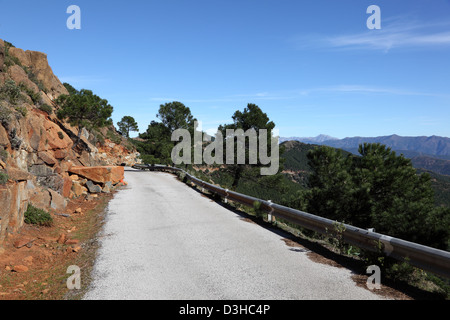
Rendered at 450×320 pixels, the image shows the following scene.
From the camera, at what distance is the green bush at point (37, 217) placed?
8.13m

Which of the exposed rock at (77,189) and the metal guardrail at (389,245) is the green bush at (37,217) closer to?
the exposed rock at (77,189)

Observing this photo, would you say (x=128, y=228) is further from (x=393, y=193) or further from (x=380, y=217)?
(x=393, y=193)

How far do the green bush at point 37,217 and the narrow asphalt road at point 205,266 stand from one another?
174cm

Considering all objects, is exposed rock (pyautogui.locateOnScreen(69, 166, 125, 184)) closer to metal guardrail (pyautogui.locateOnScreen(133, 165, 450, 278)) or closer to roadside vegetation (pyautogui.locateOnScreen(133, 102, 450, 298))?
roadside vegetation (pyautogui.locateOnScreen(133, 102, 450, 298))

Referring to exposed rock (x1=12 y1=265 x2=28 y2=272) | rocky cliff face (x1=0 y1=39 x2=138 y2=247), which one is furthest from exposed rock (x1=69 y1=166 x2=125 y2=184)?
exposed rock (x1=12 y1=265 x2=28 y2=272)

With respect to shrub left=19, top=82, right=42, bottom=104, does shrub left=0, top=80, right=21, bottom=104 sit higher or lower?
lower

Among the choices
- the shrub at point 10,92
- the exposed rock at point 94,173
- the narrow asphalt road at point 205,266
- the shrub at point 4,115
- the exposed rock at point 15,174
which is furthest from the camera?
the exposed rock at point 94,173

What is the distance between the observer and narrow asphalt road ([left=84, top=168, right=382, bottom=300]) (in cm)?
459

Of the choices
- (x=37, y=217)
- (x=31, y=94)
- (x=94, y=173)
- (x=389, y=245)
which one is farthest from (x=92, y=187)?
(x=389, y=245)

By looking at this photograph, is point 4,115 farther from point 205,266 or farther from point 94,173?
point 205,266

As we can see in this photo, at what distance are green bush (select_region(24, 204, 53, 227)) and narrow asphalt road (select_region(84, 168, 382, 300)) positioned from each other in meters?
1.74

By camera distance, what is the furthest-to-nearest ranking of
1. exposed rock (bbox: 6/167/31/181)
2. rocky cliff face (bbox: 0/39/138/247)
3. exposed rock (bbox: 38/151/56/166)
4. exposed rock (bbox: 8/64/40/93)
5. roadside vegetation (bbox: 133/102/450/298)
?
exposed rock (bbox: 8/64/40/93)
roadside vegetation (bbox: 133/102/450/298)
exposed rock (bbox: 38/151/56/166)
exposed rock (bbox: 6/167/31/181)
rocky cliff face (bbox: 0/39/138/247)

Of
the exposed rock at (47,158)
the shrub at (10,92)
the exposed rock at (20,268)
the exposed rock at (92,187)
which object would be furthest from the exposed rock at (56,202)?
the exposed rock at (20,268)

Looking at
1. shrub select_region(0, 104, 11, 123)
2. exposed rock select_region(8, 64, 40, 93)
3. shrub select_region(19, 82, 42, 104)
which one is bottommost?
shrub select_region(0, 104, 11, 123)
